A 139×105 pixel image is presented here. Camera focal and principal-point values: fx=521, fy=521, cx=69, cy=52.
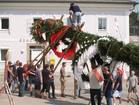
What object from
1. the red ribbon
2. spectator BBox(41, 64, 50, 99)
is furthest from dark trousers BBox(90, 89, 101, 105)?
spectator BBox(41, 64, 50, 99)

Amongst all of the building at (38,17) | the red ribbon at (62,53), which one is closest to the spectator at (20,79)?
the red ribbon at (62,53)

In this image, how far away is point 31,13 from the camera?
50.3 meters

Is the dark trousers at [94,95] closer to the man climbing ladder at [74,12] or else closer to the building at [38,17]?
the man climbing ladder at [74,12]

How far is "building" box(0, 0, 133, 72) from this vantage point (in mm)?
50156

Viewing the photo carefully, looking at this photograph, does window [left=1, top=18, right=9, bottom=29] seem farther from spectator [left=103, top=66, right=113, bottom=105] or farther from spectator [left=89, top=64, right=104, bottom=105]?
spectator [left=89, top=64, right=104, bottom=105]

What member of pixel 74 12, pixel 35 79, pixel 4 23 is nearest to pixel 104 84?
pixel 74 12

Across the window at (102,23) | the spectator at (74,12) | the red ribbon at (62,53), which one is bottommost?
the red ribbon at (62,53)

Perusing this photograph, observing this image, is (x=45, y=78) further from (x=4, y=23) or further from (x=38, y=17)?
(x=4, y=23)

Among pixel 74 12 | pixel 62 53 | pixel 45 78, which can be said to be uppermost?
pixel 74 12

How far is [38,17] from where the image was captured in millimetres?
49969

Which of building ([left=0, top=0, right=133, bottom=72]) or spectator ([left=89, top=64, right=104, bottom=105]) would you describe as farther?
building ([left=0, top=0, right=133, bottom=72])

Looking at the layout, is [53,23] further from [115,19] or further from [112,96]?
[115,19]

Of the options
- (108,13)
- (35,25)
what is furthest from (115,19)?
(35,25)

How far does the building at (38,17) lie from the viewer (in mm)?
50156
